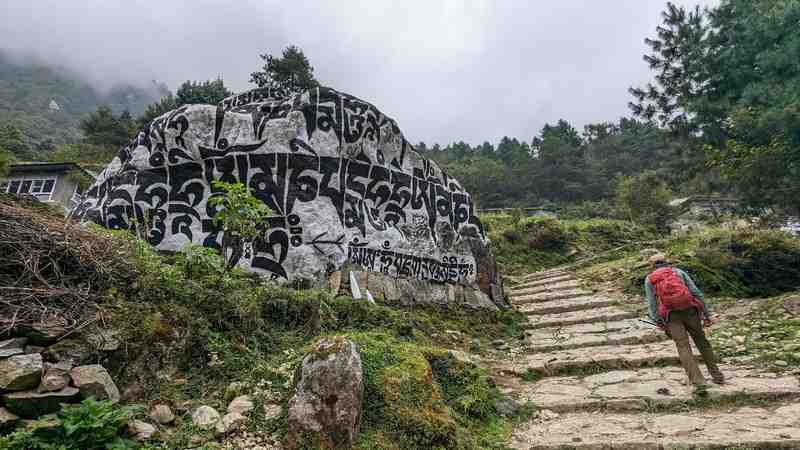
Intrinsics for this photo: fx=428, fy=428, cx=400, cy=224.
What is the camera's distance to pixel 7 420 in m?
2.04

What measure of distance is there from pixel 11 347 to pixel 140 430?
85cm

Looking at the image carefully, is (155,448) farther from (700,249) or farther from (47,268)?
(700,249)

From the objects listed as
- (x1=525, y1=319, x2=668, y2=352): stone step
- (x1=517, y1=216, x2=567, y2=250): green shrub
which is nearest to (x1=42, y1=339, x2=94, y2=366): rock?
(x1=525, y1=319, x2=668, y2=352): stone step

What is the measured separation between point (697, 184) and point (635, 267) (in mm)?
9643

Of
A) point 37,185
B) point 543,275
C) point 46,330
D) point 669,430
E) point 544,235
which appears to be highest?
point 37,185

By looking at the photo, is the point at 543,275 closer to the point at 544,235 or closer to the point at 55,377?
the point at 544,235

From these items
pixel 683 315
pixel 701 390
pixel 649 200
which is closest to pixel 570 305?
pixel 683 315

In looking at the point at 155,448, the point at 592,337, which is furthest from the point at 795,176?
the point at 155,448

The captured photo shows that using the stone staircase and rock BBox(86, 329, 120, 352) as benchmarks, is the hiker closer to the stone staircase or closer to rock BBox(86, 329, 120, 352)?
the stone staircase

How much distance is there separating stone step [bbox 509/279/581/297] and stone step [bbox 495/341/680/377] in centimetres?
420

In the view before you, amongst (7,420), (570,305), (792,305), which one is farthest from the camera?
(570,305)

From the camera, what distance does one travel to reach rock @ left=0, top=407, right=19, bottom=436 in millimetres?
2027

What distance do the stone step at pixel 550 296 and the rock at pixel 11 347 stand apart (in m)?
7.87

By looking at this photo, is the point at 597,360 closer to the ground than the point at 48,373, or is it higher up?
closer to the ground
